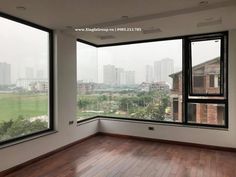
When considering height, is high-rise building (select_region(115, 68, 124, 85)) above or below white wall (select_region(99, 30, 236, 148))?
above

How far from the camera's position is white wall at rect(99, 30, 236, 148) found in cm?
412

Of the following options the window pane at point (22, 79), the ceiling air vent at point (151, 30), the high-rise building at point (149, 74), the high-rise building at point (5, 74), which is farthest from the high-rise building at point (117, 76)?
the high-rise building at point (5, 74)

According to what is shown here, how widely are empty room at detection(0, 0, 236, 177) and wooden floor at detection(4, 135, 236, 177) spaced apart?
0.02 m

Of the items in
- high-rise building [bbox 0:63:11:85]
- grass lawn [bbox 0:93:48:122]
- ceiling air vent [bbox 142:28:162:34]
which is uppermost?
ceiling air vent [bbox 142:28:162:34]

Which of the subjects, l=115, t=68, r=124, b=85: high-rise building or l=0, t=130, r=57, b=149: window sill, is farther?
l=115, t=68, r=124, b=85: high-rise building

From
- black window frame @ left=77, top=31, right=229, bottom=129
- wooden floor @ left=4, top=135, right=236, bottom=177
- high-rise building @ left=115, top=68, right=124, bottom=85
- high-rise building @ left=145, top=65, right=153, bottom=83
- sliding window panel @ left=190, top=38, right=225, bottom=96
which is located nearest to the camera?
wooden floor @ left=4, top=135, right=236, bottom=177

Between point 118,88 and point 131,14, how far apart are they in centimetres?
276

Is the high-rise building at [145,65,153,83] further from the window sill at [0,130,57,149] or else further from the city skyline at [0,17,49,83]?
the window sill at [0,130,57,149]

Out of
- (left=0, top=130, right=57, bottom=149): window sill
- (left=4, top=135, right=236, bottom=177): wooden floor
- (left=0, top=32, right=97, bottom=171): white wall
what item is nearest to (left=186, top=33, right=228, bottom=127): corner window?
(left=4, top=135, right=236, bottom=177): wooden floor

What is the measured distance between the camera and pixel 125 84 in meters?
5.61

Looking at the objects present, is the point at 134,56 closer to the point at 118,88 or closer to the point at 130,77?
the point at 130,77

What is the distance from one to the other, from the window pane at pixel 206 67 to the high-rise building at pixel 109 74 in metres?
2.25

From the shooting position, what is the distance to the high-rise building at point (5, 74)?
3297mm

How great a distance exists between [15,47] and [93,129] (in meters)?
2.93
